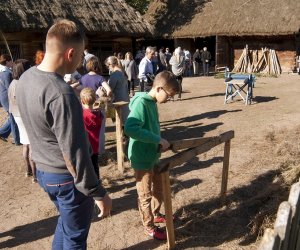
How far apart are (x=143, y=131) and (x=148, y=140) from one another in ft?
0.29

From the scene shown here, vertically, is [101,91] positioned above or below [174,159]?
above

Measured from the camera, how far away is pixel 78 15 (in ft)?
55.3

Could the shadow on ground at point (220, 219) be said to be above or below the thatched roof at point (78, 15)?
below

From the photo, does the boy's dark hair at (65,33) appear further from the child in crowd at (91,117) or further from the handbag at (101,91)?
the handbag at (101,91)

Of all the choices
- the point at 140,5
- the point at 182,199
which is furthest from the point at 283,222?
the point at 140,5

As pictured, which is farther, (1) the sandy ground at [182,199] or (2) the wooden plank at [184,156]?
(1) the sandy ground at [182,199]

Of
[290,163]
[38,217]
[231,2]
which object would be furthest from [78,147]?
[231,2]

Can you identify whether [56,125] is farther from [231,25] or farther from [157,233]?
[231,25]

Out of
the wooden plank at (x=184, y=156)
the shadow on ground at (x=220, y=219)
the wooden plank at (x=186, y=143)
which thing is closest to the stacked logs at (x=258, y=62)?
the shadow on ground at (x=220, y=219)

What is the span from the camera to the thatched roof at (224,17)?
20.5 m

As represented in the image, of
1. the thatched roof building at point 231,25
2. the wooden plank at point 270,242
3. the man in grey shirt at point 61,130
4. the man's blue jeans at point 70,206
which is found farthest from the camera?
the thatched roof building at point 231,25

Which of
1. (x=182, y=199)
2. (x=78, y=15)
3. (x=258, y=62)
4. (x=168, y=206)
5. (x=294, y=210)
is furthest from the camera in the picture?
(x=258, y=62)

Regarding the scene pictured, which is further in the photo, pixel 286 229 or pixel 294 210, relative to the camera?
pixel 294 210

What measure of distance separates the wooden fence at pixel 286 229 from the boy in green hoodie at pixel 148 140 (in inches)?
51.3
